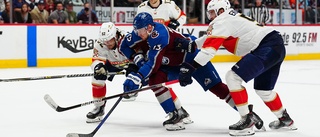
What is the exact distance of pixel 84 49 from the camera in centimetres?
1065

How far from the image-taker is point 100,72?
4.81 metres

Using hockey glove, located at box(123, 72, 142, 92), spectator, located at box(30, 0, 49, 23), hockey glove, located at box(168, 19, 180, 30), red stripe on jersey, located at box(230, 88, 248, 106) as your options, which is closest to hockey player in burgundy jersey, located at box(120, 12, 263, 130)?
hockey glove, located at box(123, 72, 142, 92)

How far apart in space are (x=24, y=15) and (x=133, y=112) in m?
5.24

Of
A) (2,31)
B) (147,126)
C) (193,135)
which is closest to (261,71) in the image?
(193,135)

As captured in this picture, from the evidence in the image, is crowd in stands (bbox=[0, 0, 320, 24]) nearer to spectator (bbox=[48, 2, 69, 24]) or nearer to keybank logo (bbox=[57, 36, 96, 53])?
spectator (bbox=[48, 2, 69, 24])

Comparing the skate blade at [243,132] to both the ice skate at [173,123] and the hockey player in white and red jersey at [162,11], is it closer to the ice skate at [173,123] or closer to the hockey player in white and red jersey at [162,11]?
the ice skate at [173,123]

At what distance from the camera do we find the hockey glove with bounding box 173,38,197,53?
452 cm

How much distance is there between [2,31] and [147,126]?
5811 mm

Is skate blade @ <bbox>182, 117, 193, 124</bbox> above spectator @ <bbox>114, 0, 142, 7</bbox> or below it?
below

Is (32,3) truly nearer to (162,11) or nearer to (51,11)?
(51,11)

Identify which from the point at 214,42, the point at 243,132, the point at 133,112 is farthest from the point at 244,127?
the point at 133,112

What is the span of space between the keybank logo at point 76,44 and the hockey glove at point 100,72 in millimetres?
5653

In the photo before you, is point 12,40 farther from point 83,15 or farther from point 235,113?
point 235,113

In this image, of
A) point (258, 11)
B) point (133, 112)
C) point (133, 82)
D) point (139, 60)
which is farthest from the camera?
point (258, 11)
